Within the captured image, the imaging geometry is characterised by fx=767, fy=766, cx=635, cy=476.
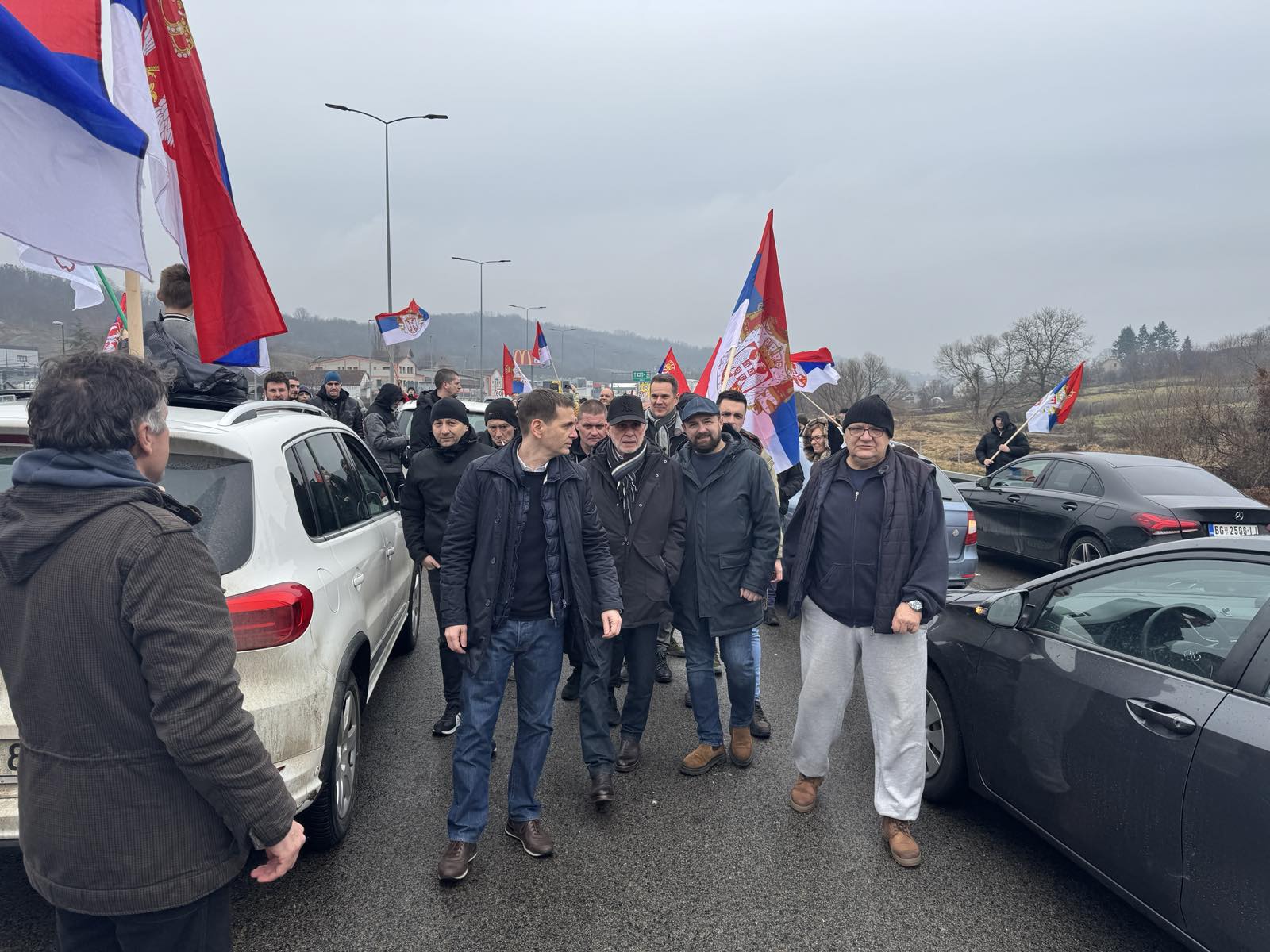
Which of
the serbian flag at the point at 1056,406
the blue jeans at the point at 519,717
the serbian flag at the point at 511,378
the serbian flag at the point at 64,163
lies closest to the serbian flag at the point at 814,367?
the serbian flag at the point at 1056,406

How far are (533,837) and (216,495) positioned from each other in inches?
74.6

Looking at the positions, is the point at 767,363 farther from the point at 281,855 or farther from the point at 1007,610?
the point at 281,855

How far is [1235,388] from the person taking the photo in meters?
18.9

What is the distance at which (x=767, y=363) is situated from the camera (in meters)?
6.35

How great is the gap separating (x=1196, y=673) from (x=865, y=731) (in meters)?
2.28

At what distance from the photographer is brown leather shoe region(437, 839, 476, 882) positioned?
3037 mm

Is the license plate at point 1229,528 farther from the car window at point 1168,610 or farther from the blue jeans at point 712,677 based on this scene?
the blue jeans at point 712,677

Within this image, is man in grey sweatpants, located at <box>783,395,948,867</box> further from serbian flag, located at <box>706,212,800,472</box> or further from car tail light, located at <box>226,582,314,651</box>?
serbian flag, located at <box>706,212,800,472</box>

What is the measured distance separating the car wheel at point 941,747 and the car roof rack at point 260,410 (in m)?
3.29

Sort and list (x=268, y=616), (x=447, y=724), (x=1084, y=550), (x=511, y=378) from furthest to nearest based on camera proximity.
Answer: (x=511, y=378) → (x=1084, y=550) → (x=447, y=724) → (x=268, y=616)

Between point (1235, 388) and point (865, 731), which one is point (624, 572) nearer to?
point (865, 731)

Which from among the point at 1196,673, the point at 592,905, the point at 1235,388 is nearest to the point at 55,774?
the point at 592,905

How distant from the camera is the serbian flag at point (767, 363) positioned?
6.31 meters

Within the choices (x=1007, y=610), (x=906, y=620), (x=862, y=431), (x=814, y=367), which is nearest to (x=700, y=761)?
(x=906, y=620)
